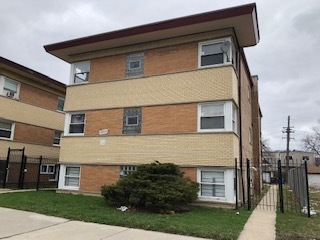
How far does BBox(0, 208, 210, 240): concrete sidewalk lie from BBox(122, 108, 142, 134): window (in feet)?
21.4

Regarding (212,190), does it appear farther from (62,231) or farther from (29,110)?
(29,110)

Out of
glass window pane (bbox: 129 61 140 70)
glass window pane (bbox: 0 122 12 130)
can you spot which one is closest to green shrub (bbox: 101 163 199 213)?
glass window pane (bbox: 129 61 140 70)

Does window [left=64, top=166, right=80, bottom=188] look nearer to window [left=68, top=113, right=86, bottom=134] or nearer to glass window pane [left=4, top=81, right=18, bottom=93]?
window [left=68, top=113, right=86, bottom=134]

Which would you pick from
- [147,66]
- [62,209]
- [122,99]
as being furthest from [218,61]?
[62,209]

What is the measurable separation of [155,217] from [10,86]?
1533 centimetres

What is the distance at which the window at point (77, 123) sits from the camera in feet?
54.0

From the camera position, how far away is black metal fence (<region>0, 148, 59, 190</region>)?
59.9 feet

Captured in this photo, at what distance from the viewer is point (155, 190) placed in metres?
10.6

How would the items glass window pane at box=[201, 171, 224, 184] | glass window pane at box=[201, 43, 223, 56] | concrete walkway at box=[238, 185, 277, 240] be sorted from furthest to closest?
glass window pane at box=[201, 43, 223, 56], glass window pane at box=[201, 171, 224, 184], concrete walkway at box=[238, 185, 277, 240]

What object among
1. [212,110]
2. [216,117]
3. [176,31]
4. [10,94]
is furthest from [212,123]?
[10,94]

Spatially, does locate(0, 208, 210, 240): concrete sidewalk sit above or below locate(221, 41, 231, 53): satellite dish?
below

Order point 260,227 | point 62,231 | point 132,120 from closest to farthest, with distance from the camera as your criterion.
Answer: point 62,231 → point 260,227 → point 132,120

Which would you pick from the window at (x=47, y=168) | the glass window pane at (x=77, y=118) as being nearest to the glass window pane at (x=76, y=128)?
the glass window pane at (x=77, y=118)

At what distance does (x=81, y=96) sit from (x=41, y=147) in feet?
25.5
